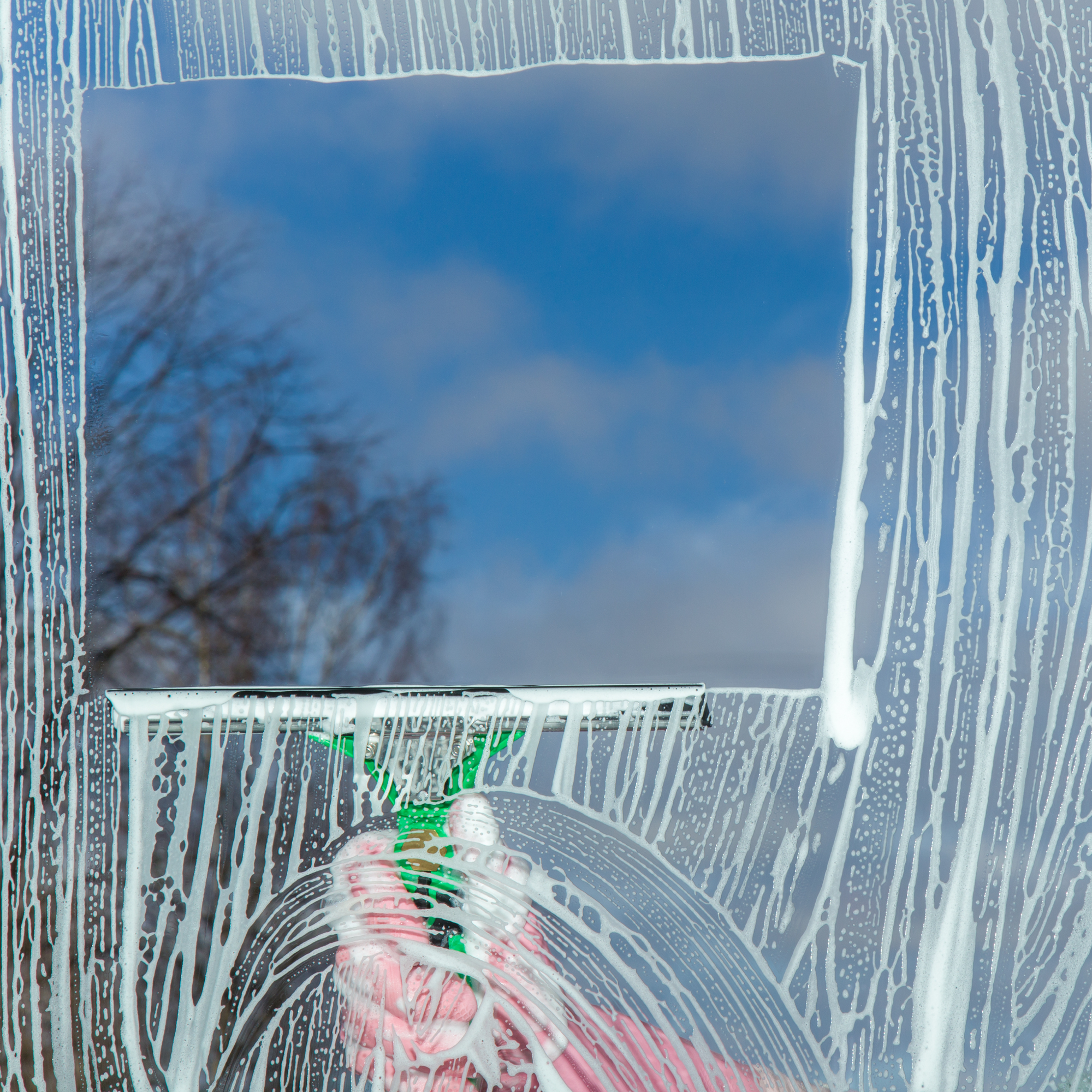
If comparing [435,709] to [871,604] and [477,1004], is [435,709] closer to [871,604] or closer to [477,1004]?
[477,1004]

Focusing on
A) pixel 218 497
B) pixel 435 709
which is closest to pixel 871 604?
pixel 435 709

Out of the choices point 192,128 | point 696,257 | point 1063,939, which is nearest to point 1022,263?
point 696,257

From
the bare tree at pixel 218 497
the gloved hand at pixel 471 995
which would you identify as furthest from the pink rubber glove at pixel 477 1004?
the bare tree at pixel 218 497

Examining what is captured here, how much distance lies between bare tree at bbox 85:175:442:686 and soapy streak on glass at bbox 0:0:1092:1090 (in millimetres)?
32

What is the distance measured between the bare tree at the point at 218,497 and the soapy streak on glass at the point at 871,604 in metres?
0.03

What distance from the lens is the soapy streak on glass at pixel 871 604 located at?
2.25 feet

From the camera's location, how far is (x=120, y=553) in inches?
29.0

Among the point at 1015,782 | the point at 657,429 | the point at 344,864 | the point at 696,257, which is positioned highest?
the point at 696,257

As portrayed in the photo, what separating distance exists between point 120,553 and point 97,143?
0.32 m

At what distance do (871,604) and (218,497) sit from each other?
0.49 m

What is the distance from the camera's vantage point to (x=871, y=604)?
71cm

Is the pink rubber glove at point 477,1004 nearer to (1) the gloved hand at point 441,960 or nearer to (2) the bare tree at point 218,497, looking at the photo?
(1) the gloved hand at point 441,960

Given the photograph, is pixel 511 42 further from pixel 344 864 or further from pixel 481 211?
pixel 344 864

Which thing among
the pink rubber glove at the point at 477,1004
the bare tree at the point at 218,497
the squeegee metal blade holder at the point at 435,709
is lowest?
the pink rubber glove at the point at 477,1004
